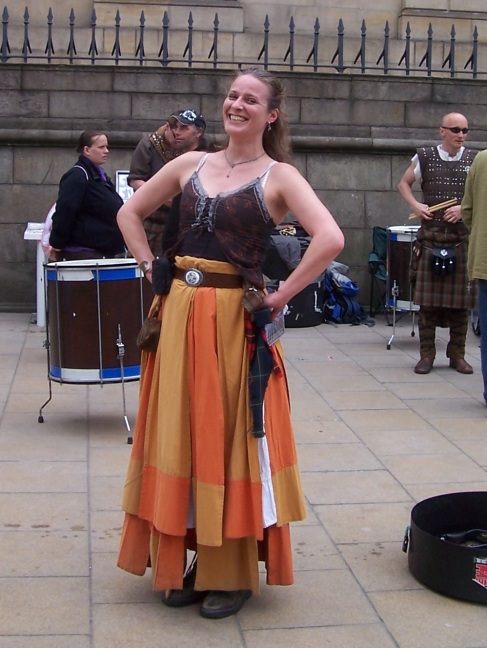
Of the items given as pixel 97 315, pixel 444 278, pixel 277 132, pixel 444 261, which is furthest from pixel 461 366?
pixel 277 132

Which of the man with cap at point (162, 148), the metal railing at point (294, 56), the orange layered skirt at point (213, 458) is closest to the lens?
the orange layered skirt at point (213, 458)

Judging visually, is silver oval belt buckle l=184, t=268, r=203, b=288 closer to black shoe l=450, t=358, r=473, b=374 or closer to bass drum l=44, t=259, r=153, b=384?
bass drum l=44, t=259, r=153, b=384

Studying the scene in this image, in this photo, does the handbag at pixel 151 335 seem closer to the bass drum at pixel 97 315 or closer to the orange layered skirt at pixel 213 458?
the orange layered skirt at pixel 213 458

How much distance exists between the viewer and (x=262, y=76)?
403 cm

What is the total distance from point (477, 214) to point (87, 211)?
267 cm

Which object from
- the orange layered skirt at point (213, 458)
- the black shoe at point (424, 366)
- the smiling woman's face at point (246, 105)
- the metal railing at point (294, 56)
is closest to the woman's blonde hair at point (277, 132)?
the smiling woman's face at point (246, 105)

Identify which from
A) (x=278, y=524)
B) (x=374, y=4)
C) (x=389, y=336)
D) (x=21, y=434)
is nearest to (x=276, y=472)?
(x=278, y=524)

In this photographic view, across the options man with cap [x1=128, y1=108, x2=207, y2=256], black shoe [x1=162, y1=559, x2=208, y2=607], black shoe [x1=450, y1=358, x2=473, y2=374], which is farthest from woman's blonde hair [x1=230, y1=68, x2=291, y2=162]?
black shoe [x1=450, y1=358, x2=473, y2=374]

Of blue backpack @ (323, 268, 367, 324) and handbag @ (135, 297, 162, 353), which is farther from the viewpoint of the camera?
blue backpack @ (323, 268, 367, 324)

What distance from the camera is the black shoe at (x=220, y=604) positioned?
4.03m

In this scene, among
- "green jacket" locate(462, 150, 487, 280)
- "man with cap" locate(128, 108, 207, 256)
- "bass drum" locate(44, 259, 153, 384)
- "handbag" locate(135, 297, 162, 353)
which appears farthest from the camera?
"man with cap" locate(128, 108, 207, 256)

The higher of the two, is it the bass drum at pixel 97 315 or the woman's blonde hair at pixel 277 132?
the woman's blonde hair at pixel 277 132

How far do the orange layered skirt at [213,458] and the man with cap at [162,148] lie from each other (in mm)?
3063

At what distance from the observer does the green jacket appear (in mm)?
7121
